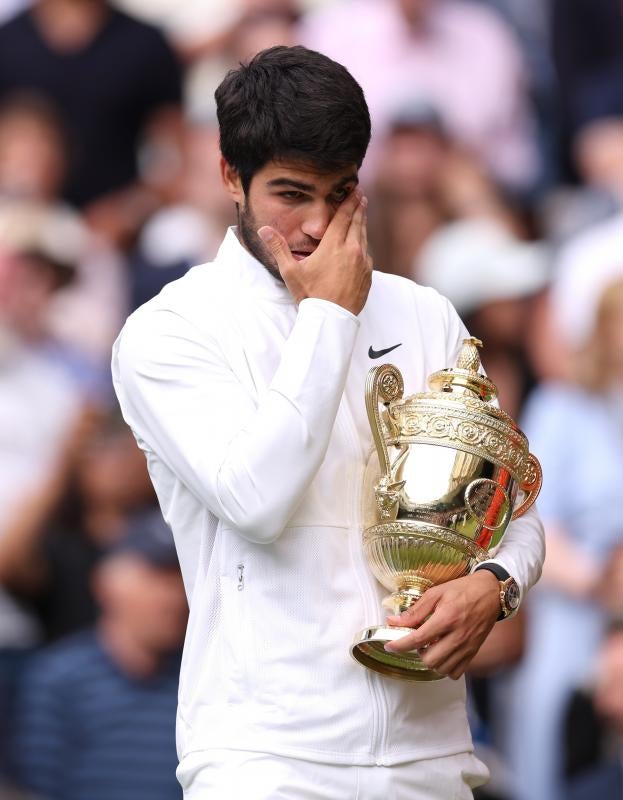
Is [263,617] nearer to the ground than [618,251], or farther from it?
nearer to the ground

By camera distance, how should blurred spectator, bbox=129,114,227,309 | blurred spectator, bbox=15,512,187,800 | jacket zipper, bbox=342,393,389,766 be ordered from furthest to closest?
blurred spectator, bbox=129,114,227,309
blurred spectator, bbox=15,512,187,800
jacket zipper, bbox=342,393,389,766

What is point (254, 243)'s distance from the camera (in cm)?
333

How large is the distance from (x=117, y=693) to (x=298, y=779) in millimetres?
3773

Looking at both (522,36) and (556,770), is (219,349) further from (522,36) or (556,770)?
(522,36)

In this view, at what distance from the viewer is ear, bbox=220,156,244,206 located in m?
3.34

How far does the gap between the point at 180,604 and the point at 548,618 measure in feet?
5.00

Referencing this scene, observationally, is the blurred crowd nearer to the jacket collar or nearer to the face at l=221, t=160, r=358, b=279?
the jacket collar

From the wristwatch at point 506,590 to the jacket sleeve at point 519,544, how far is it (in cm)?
2

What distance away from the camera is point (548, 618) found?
7.04 metres

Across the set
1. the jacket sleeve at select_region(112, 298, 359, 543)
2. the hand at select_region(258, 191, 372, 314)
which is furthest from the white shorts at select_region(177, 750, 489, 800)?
the hand at select_region(258, 191, 372, 314)

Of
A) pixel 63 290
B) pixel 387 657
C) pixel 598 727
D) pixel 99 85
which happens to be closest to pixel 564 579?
pixel 598 727

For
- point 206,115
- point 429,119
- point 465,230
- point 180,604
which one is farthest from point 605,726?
point 206,115

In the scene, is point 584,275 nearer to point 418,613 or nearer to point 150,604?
point 150,604

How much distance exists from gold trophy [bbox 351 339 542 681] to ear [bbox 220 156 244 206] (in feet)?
1.54
